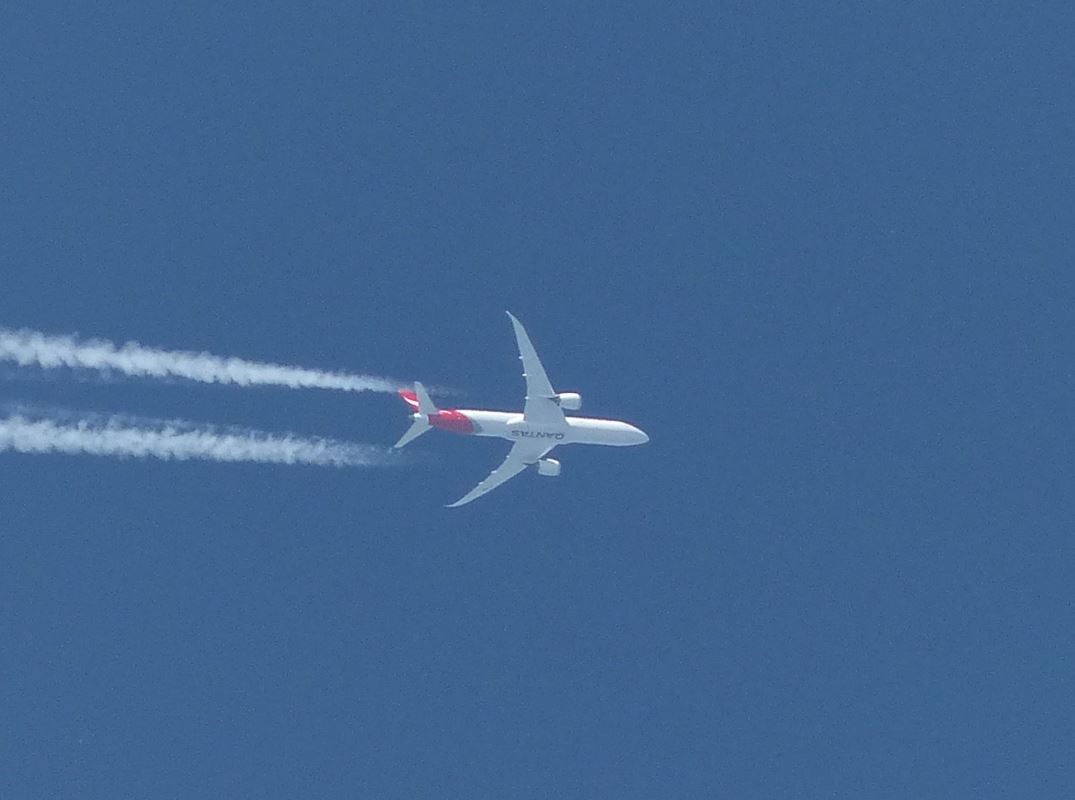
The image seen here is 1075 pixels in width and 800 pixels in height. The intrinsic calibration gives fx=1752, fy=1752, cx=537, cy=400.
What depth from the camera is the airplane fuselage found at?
8688 centimetres

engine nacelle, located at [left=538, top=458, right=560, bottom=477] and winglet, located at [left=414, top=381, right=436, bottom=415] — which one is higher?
winglet, located at [left=414, top=381, right=436, bottom=415]

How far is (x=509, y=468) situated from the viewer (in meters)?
90.1

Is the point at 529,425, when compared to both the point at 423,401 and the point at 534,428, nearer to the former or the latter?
the point at 534,428

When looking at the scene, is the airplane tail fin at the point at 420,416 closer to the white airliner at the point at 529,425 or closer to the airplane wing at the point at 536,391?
the white airliner at the point at 529,425

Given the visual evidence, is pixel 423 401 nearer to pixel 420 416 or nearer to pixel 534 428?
pixel 420 416

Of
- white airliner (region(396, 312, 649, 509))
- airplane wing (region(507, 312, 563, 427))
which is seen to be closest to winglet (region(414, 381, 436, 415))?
white airliner (region(396, 312, 649, 509))

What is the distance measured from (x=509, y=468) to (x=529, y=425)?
11.5 feet

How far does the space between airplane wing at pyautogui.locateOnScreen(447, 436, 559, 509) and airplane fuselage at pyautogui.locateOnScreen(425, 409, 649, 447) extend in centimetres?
130

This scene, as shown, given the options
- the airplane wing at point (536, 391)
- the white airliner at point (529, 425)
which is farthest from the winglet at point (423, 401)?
the airplane wing at point (536, 391)

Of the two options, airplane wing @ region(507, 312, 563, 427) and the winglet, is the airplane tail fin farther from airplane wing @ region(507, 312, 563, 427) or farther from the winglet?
airplane wing @ region(507, 312, 563, 427)

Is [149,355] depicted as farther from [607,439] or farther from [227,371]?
[607,439]

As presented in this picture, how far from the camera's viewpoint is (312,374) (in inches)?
3359

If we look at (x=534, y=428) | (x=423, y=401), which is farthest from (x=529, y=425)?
(x=423, y=401)

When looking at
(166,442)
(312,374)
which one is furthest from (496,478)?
(166,442)
